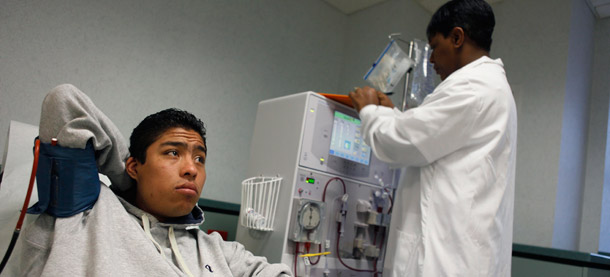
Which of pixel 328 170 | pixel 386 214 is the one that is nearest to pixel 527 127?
pixel 386 214

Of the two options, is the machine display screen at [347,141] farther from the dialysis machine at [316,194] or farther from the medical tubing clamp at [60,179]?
the medical tubing clamp at [60,179]

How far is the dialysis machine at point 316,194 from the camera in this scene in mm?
1748

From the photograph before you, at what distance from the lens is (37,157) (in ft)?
3.14

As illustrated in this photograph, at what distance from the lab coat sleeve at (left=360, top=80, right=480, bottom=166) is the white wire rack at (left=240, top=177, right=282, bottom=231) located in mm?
532

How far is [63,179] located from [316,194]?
40.3 inches

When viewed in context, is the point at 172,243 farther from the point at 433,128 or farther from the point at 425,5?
the point at 425,5

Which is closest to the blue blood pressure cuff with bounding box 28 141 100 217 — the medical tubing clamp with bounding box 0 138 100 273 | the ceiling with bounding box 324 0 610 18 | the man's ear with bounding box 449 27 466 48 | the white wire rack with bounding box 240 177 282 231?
the medical tubing clamp with bounding box 0 138 100 273

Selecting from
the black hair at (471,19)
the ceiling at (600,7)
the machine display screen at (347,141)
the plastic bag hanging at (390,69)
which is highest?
the ceiling at (600,7)

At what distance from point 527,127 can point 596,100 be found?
2.07 feet

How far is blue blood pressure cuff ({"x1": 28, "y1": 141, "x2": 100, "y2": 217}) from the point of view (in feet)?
3.20

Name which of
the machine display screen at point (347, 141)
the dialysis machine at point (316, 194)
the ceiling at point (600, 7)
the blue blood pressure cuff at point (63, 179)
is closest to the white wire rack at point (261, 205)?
the dialysis machine at point (316, 194)

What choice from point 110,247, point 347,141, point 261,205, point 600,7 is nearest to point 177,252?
point 110,247

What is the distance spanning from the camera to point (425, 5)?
3871 millimetres

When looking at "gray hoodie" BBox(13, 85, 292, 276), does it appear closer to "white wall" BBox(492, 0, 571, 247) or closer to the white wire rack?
the white wire rack
